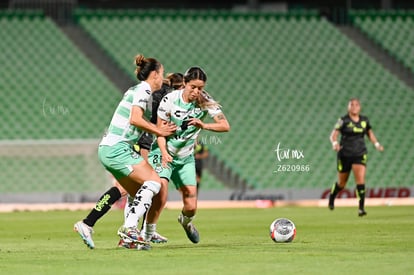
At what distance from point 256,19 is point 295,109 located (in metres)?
4.40

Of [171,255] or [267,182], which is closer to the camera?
[171,255]

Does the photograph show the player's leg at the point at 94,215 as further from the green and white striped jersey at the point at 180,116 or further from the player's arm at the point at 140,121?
the player's arm at the point at 140,121

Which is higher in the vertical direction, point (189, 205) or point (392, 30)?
point (392, 30)

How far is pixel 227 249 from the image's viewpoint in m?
10.5

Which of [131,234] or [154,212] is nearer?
[131,234]

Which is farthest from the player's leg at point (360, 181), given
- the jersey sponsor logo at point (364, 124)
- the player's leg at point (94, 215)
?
the player's leg at point (94, 215)

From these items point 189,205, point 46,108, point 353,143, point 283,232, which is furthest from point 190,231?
point 46,108

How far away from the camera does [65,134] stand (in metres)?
24.4

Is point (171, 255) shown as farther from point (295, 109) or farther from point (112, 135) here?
point (295, 109)

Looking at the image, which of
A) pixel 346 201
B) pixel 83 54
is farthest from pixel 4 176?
pixel 346 201

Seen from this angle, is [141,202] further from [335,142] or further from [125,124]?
[335,142]

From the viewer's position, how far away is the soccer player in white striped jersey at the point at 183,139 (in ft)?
35.8

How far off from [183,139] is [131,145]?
93 cm

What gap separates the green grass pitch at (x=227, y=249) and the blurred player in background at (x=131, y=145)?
1.78 feet
